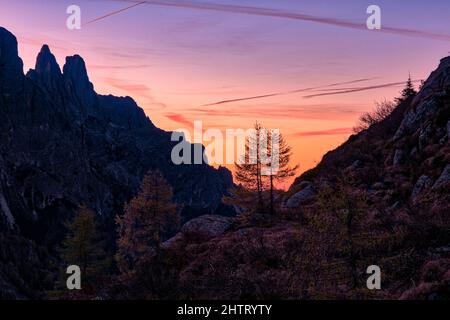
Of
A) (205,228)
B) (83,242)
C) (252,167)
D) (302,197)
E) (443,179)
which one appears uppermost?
(252,167)

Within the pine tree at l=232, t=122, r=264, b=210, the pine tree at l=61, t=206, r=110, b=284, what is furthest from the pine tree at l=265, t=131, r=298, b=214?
the pine tree at l=61, t=206, r=110, b=284

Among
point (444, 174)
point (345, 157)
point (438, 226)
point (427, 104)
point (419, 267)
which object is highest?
point (427, 104)

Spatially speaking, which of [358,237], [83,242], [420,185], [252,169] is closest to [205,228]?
[252,169]

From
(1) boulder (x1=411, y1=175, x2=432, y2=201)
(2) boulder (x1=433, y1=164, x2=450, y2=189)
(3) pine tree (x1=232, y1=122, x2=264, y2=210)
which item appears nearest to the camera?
(2) boulder (x1=433, y1=164, x2=450, y2=189)

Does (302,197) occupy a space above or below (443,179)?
below

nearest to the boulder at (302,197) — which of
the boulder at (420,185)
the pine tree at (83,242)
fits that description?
the boulder at (420,185)

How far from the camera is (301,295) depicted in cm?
1625

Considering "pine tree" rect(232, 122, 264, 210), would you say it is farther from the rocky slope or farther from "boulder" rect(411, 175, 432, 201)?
"boulder" rect(411, 175, 432, 201)

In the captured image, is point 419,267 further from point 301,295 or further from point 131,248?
point 131,248

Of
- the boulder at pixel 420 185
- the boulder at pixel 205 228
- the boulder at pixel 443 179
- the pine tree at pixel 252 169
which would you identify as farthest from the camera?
the pine tree at pixel 252 169

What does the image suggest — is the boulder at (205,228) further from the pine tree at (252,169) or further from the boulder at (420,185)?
the boulder at (420,185)

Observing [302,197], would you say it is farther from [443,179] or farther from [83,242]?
[83,242]

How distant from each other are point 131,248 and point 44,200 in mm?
143850
